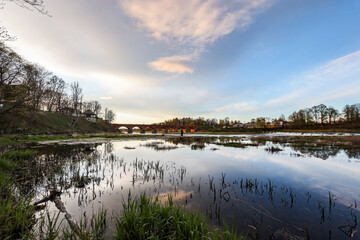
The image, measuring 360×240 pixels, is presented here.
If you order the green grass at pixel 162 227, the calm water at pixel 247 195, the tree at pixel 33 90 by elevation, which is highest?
the tree at pixel 33 90

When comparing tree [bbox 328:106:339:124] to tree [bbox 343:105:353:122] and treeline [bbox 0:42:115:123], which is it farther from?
treeline [bbox 0:42:115:123]

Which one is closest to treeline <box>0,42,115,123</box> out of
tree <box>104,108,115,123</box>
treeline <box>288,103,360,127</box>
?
tree <box>104,108,115,123</box>

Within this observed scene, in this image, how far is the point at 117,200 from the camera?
7180mm

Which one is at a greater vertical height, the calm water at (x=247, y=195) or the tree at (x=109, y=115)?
the tree at (x=109, y=115)

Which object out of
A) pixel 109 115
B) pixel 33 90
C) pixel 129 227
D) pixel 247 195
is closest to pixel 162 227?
pixel 129 227

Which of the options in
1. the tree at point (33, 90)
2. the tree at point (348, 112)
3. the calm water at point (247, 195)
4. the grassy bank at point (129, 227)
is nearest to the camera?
the grassy bank at point (129, 227)

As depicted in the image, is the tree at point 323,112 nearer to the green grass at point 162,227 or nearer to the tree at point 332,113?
the tree at point 332,113

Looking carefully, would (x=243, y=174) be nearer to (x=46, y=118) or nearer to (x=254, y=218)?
(x=254, y=218)

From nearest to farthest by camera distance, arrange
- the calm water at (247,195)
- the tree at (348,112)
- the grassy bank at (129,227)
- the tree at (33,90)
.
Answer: the grassy bank at (129,227), the calm water at (247,195), the tree at (33,90), the tree at (348,112)

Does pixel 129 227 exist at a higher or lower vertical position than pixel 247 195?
higher

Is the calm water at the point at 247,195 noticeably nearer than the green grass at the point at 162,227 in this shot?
No

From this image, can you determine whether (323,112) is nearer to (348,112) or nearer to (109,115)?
(348,112)

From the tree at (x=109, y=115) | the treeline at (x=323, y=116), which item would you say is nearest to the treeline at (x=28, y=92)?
the tree at (x=109, y=115)

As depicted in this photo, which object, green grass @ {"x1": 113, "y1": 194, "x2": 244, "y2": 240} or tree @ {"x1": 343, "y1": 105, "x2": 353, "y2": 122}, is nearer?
green grass @ {"x1": 113, "y1": 194, "x2": 244, "y2": 240}
